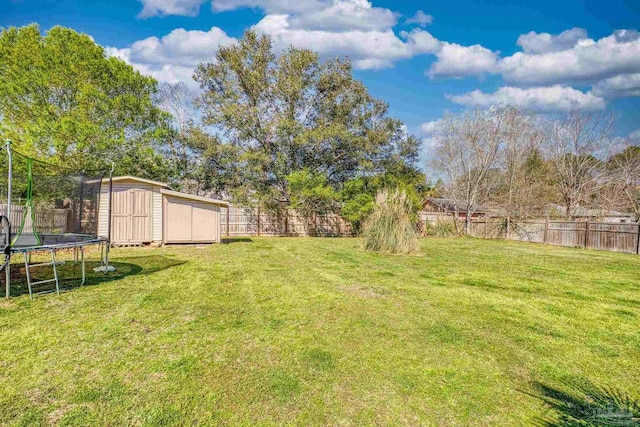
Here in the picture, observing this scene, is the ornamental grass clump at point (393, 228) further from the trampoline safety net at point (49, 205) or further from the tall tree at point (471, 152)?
the tall tree at point (471, 152)

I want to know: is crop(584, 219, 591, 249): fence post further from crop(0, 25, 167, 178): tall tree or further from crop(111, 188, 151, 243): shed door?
crop(0, 25, 167, 178): tall tree

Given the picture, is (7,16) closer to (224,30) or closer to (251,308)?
(224,30)

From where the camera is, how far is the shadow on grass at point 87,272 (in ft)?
15.9

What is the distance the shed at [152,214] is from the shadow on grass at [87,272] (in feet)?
10.3

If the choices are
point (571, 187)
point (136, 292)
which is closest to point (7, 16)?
point (136, 292)

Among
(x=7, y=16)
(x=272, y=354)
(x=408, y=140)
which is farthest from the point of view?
(x=408, y=140)

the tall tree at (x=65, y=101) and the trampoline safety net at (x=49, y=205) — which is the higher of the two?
the tall tree at (x=65, y=101)

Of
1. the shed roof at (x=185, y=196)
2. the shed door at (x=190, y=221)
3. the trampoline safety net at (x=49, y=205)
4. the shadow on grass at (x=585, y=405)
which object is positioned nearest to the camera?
the shadow on grass at (x=585, y=405)

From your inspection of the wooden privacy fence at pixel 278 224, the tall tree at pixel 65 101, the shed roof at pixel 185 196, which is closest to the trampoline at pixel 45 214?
the shed roof at pixel 185 196

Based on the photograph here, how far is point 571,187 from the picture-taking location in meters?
19.6

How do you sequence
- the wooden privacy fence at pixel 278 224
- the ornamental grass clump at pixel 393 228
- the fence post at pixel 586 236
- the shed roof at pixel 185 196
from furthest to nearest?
the wooden privacy fence at pixel 278 224 → the fence post at pixel 586 236 → the shed roof at pixel 185 196 → the ornamental grass clump at pixel 393 228

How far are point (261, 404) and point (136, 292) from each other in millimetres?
3362

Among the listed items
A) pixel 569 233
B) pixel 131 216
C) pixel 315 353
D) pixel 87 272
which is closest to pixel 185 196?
pixel 131 216

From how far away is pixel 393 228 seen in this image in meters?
9.48
